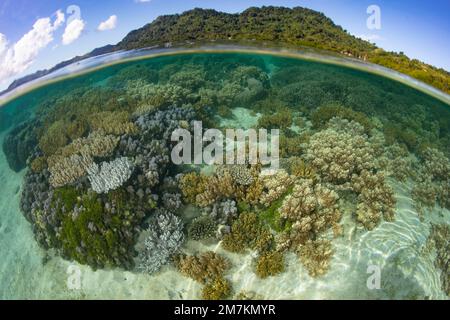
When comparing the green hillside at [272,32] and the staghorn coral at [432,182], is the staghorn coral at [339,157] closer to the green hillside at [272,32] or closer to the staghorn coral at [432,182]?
the staghorn coral at [432,182]

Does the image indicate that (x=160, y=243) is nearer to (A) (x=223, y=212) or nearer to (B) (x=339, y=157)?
(A) (x=223, y=212)

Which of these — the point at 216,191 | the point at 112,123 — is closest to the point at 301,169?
the point at 216,191

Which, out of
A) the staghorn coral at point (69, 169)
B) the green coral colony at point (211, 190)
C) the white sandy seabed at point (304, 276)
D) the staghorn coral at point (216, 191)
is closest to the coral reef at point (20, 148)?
the green coral colony at point (211, 190)

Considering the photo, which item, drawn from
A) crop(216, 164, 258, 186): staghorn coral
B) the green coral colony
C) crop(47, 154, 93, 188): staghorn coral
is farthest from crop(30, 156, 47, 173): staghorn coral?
crop(216, 164, 258, 186): staghorn coral

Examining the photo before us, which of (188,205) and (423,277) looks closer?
(423,277)

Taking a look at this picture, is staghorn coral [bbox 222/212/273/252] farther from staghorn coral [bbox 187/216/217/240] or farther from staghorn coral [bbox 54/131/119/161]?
staghorn coral [bbox 54/131/119/161]

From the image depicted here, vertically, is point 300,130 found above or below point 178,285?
above

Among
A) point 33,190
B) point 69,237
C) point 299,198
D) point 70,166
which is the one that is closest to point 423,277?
point 299,198
